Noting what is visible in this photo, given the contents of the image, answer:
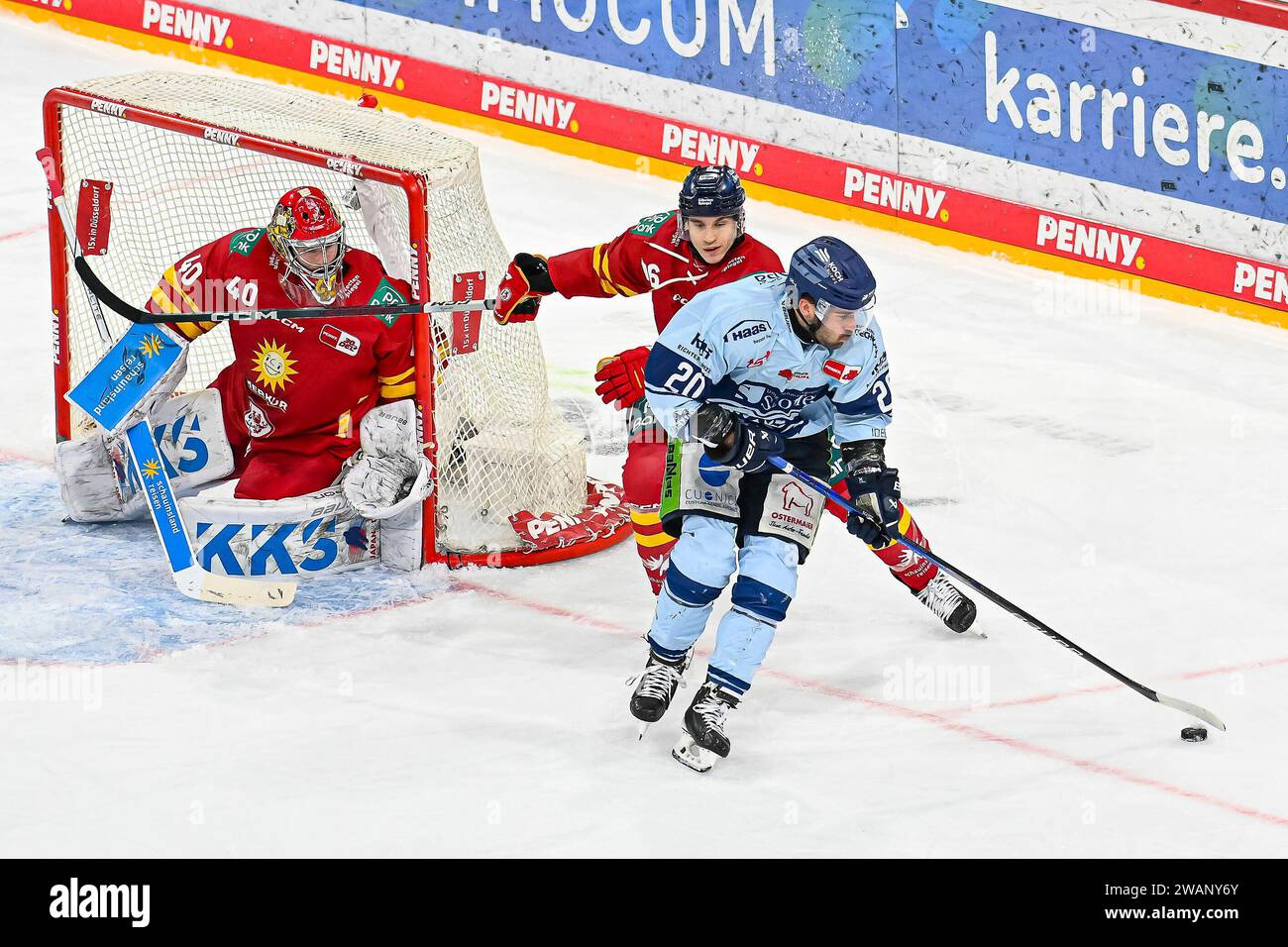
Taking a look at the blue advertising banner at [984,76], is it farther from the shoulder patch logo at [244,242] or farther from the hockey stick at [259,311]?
the shoulder patch logo at [244,242]

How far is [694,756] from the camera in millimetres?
4836

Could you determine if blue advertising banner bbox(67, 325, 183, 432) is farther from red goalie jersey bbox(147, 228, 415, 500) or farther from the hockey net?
the hockey net

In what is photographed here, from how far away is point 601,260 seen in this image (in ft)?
18.7

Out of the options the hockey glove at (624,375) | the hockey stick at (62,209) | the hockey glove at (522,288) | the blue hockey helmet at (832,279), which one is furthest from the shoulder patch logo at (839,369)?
the hockey stick at (62,209)

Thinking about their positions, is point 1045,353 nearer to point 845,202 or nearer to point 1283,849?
point 845,202

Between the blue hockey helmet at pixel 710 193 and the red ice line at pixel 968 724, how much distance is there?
1.23 m

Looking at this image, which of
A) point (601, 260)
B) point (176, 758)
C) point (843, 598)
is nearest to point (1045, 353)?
point (843, 598)

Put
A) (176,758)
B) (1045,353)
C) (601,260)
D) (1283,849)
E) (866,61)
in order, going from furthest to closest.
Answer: (866,61)
(1045,353)
(601,260)
(176,758)
(1283,849)

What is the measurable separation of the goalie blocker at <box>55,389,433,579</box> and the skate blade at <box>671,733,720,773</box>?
137 centimetres

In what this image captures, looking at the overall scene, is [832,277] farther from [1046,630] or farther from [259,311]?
[259,311]

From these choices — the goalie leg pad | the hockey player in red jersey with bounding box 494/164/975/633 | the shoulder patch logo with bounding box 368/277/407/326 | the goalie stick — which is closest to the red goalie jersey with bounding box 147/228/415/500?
the shoulder patch logo with bounding box 368/277/407/326

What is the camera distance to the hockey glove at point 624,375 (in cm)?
555

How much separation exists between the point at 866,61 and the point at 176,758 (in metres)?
5.26
